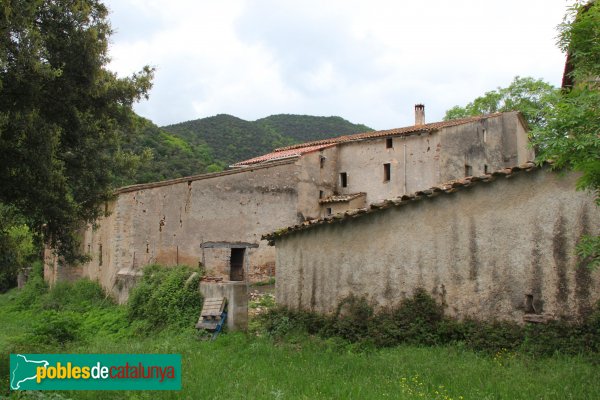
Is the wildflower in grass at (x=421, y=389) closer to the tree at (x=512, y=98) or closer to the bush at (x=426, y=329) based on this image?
the bush at (x=426, y=329)

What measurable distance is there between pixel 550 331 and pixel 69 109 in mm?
9143

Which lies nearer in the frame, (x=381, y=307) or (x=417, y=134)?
(x=381, y=307)

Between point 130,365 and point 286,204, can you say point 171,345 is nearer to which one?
point 130,365

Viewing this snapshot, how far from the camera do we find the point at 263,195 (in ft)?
73.8

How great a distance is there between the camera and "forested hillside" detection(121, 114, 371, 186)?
1694 inches

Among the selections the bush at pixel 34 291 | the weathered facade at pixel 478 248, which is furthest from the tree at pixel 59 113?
the bush at pixel 34 291

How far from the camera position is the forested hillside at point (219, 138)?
141 ft

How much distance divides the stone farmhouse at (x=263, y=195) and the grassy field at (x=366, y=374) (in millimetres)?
9175

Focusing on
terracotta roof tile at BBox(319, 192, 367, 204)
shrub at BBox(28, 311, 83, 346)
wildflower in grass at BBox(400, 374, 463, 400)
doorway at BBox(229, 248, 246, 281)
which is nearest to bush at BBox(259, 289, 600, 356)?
wildflower in grass at BBox(400, 374, 463, 400)

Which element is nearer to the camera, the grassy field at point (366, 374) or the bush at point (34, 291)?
the grassy field at point (366, 374)

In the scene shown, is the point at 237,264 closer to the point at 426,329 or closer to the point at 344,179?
the point at 344,179

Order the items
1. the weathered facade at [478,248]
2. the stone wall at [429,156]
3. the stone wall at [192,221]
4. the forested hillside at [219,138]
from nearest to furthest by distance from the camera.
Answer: the weathered facade at [478,248]
the stone wall at [192,221]
the stone wall at [429,156]
the forested hillside at [219,138]

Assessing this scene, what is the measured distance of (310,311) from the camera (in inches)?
490

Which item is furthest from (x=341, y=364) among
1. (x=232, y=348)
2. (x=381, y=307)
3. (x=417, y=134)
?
(x=417, y=134)
